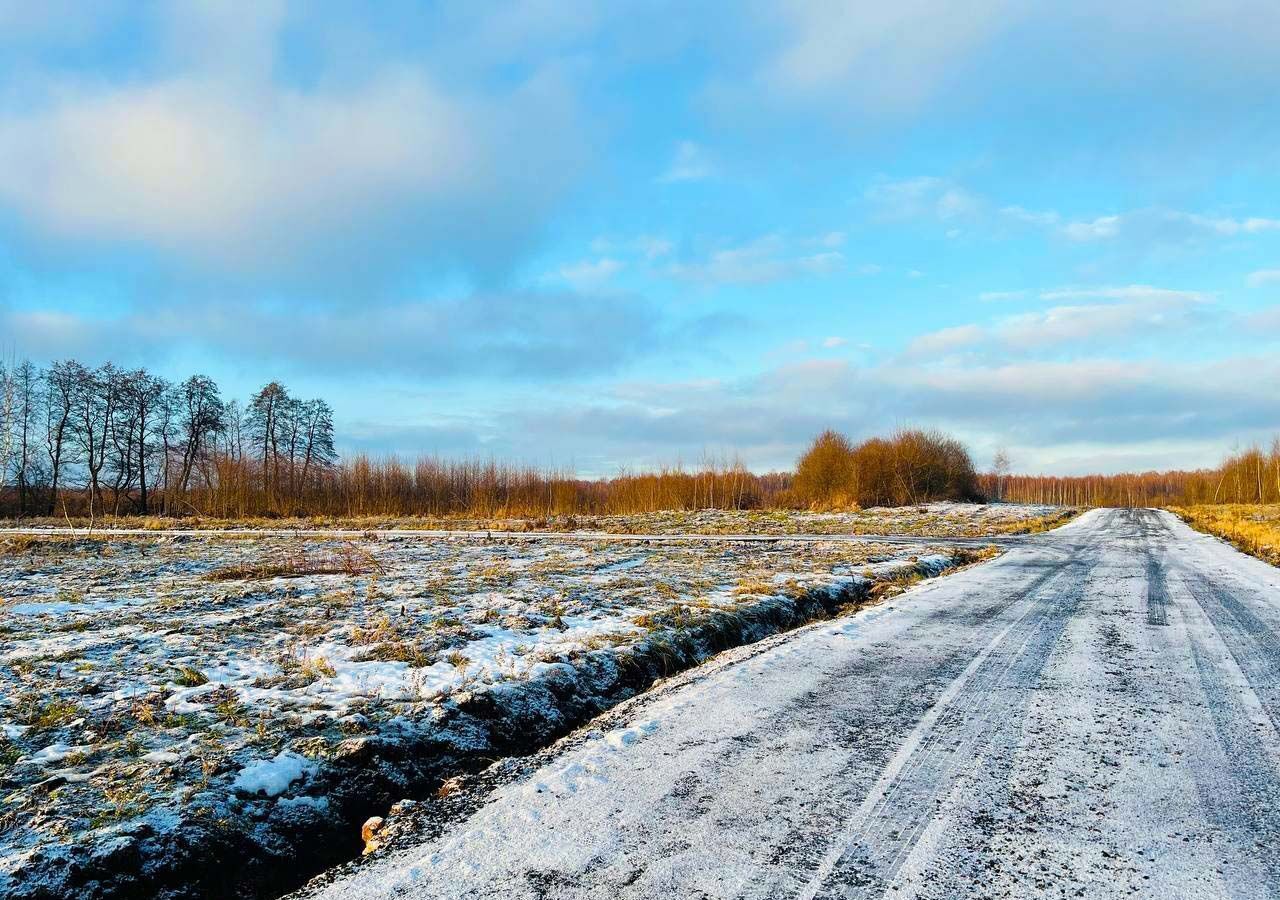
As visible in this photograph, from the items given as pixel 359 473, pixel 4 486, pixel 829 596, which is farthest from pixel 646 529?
pixel 4 486

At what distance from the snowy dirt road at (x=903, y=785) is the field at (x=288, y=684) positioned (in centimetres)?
61

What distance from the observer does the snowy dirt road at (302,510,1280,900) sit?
2.56 m

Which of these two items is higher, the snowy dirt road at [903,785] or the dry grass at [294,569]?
the dry grass at [294,569]

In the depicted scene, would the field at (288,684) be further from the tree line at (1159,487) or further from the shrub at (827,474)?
the tree line at (1159,487)

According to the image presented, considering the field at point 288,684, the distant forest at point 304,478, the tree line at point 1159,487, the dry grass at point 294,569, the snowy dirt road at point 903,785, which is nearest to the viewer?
the snowy dirt road at point 903,785

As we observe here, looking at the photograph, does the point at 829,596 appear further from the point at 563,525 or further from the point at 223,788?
the point at 563,525

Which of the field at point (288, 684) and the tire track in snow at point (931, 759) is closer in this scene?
the tire track in snow at point (931, 759)

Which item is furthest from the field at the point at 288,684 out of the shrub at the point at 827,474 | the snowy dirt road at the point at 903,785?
the shrub at the point at 827,474

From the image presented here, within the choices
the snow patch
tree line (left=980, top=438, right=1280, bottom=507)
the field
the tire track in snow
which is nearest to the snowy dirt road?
the tire track in snow

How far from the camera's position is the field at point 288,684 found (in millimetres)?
2910

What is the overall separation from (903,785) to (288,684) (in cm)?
392

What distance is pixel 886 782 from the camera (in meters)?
3.36

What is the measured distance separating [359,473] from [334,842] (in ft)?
→ 112

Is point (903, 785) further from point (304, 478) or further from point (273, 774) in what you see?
point (304, 478)
